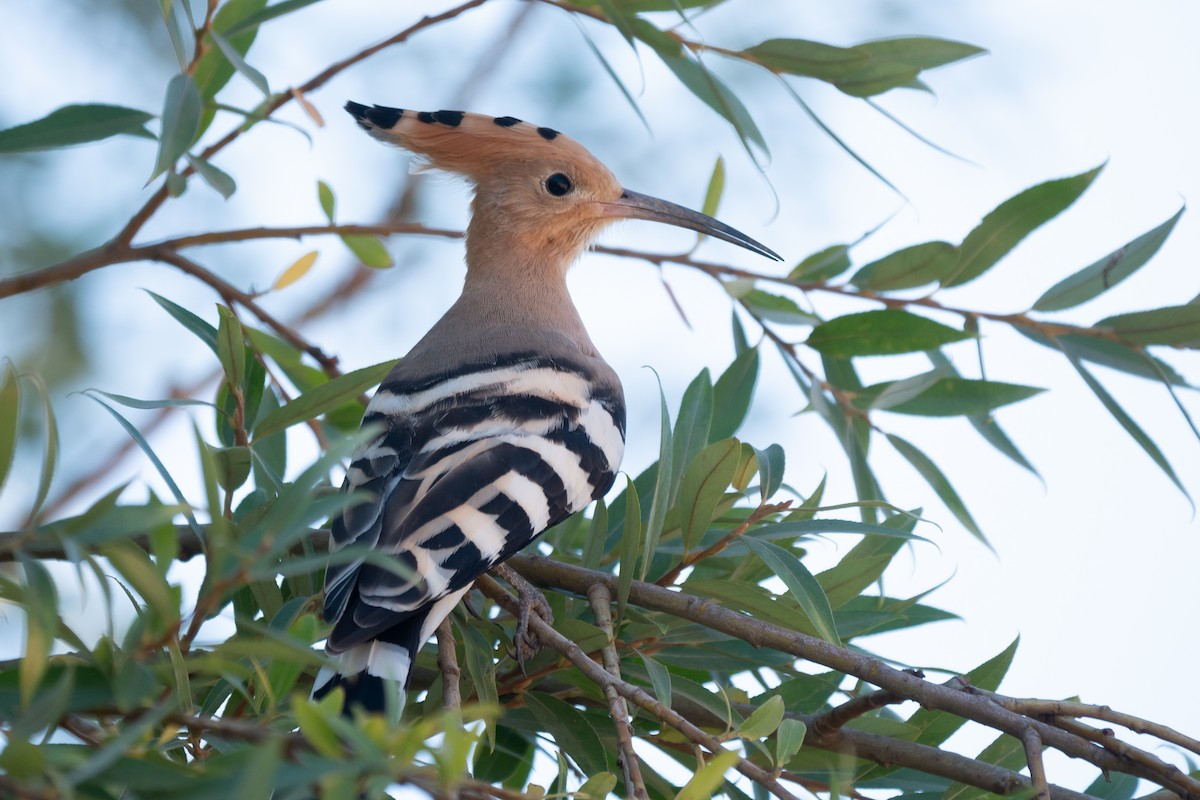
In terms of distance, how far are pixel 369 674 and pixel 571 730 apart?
Result: 7.9 inches

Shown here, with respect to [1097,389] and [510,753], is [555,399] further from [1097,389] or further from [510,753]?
[1097,389]

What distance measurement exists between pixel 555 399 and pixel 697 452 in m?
0.26

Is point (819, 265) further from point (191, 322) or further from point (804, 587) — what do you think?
point (191, 322)

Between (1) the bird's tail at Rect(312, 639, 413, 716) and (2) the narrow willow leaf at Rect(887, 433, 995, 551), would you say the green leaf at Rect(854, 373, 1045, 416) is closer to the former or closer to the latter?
(2) the narrow willow leaf at Rect(887, 433, 995, 551)

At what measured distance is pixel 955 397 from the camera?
5.27 ft

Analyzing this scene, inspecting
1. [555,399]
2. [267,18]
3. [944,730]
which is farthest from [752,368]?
[267,18]

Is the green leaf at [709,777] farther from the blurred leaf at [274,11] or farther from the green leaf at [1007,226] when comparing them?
the green leaf at [1007,226]

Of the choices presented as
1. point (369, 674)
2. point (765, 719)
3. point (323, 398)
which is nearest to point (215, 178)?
point (323, 398)

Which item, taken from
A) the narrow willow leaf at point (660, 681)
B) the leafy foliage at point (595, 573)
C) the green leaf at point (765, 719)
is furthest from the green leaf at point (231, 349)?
the green leaf at point (765, 719)

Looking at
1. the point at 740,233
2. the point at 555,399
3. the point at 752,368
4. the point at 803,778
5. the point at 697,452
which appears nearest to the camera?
the point at 803,778

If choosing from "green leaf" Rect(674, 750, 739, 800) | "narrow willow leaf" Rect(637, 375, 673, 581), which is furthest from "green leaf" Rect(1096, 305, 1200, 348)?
"green leaf" Rect(674, 750, 739, 800)

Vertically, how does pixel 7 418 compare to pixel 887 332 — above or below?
below

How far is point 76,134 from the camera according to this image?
1340 mm

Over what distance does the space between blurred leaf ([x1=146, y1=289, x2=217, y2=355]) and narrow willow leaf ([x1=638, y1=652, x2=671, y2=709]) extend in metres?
0.60
